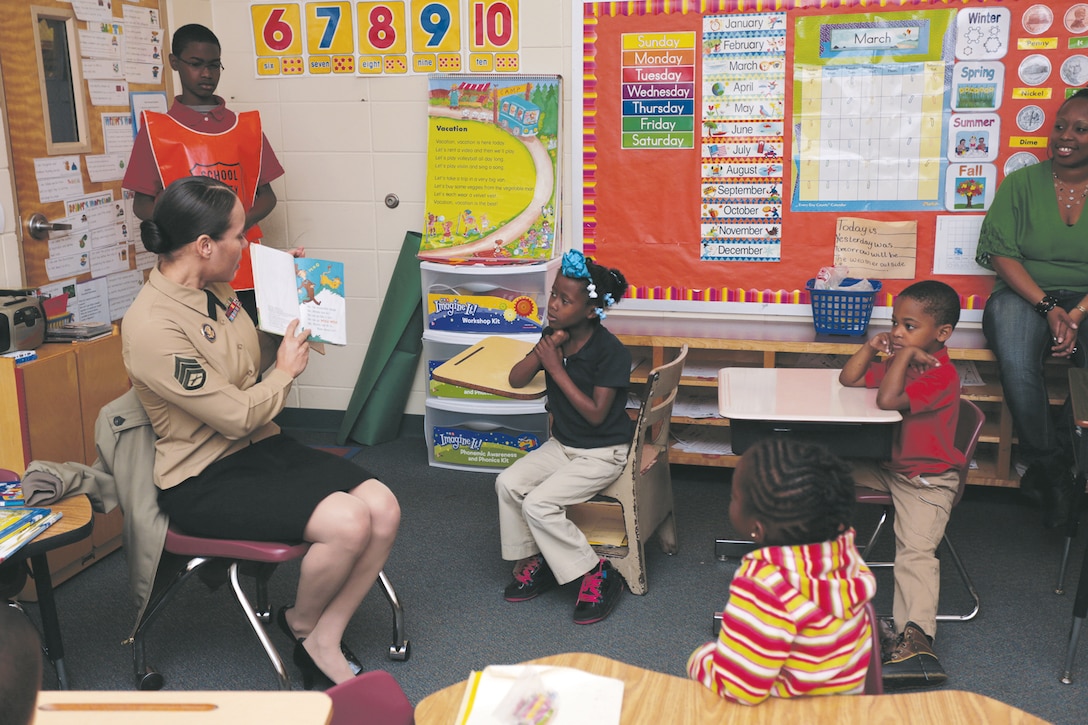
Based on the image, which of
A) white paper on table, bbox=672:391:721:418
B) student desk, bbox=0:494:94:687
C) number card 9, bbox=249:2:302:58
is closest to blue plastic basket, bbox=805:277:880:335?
white paper on table, bbox=672:391:721:418

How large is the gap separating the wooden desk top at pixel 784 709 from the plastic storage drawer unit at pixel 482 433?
9.48 feet

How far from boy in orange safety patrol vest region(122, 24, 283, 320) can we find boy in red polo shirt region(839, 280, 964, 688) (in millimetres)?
2245

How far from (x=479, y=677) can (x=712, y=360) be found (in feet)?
9.74

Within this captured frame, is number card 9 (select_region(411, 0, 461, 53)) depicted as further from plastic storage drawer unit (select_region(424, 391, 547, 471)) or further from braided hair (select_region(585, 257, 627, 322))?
braided hair (select_region(585, 257, 627, 322))

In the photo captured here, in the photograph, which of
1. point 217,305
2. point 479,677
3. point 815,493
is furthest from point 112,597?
point 815,493

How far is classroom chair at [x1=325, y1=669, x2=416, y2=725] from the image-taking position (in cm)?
138

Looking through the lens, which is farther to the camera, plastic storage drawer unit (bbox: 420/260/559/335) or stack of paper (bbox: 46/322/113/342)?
plastic storage drawer unit (bbox: 420/260/559/335)

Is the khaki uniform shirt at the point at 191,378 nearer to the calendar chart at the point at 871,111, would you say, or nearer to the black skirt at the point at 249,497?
the black skirt at the point at 249,497

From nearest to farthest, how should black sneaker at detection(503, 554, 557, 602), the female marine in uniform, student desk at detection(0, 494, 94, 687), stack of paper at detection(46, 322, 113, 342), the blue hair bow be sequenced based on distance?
student desk at detection(0, 494, 94, 687) < the female marine in uniform < the blue hair bow < black sneaker at detection(503, 554, 557, 602) < stack of paper at detection(46, 322, 113, 342)

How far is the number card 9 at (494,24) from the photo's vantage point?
4.33 metres

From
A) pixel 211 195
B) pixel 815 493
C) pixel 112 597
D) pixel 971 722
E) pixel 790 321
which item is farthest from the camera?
pixel 790 321

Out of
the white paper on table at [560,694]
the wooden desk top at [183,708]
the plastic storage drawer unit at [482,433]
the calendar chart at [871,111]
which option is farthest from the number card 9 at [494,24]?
the wooden desk top at [183,708]

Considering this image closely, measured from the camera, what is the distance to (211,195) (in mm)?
2545

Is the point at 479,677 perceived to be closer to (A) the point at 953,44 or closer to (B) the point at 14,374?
(B) the point at 14,374
